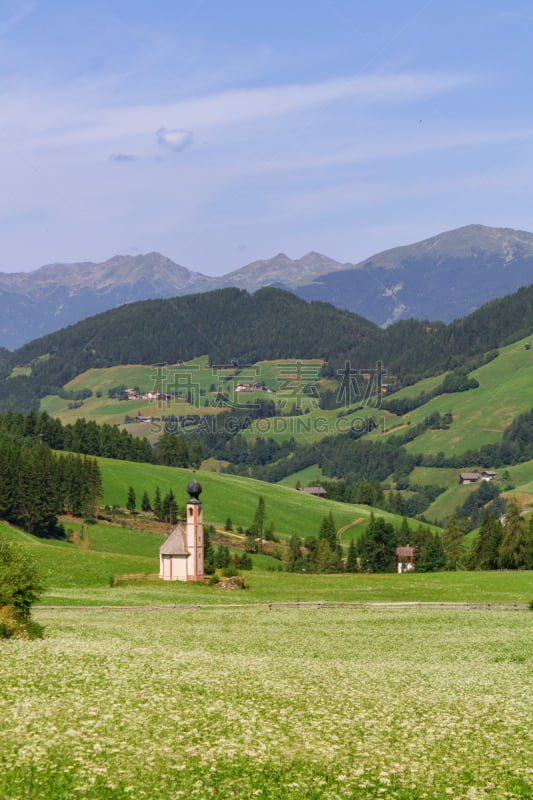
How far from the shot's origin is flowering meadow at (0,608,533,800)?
66.5ft

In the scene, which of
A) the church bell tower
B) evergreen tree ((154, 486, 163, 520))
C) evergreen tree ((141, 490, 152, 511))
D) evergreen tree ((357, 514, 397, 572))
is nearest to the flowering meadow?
the church bell tower

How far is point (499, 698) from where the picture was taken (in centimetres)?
3019

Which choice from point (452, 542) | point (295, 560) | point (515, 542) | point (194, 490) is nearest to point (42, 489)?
point (295, 560)

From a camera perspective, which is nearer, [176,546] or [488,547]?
[176,546]

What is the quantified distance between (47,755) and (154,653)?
609 inches

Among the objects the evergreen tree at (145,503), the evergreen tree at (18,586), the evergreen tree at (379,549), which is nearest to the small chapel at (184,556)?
the evergreen tree at (18,586)

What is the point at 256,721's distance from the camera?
24969mm

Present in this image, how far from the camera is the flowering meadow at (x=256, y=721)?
20.3 metres

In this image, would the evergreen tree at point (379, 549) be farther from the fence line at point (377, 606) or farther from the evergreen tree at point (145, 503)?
the fence line at point (377, 606)

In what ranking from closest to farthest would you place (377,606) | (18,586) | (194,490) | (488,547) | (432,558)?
(18,586)
(377,606)
(194,490)
(488,547)
(432,558)

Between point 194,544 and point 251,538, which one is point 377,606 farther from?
point 251,538

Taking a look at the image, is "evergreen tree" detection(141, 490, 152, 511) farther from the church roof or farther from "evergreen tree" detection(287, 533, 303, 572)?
the church roof

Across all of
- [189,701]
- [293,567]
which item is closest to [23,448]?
[293,567]

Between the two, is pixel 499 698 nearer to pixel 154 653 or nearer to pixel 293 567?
pixel 154 653
